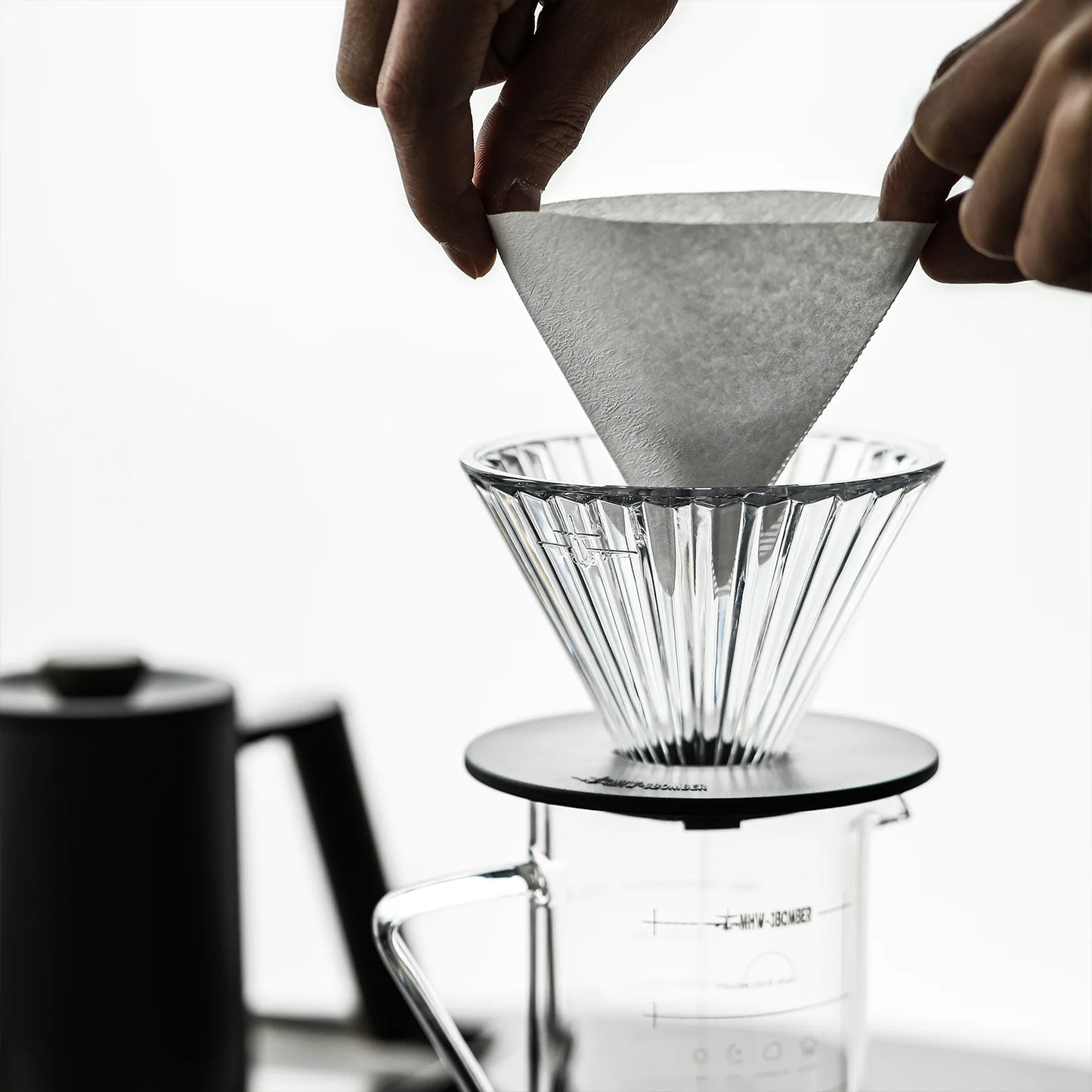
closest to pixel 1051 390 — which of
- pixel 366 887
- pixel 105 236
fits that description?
pixel 366 887

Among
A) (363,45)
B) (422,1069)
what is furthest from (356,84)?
(422,1069)

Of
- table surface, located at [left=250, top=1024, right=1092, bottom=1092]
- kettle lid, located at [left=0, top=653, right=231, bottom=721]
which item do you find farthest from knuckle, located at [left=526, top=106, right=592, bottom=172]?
table surface, located at [left=250, top=1024, right=1092, bottom=1092]

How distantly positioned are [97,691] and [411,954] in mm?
147

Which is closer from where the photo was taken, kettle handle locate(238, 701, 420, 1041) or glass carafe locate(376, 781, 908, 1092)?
glass carafe locate(376, 781, 908, 1092)

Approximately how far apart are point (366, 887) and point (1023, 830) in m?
0.41

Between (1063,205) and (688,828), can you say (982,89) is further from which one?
(688,828)

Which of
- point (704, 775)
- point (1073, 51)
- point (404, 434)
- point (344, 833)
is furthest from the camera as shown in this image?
point (404, 434)

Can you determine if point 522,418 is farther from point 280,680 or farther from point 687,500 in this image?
point 687,500

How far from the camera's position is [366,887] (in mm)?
623

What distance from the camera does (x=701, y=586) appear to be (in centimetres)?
46

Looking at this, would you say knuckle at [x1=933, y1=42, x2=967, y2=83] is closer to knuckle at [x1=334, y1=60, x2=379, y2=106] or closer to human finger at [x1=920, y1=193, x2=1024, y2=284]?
human finger at [x1=920, y1=193, x2=1024, y2=284]

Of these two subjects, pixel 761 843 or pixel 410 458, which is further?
pixel 410 458

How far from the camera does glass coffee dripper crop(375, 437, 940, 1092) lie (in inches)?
18.4

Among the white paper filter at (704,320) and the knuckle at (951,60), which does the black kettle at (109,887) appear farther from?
the knuckle at (951,60)
